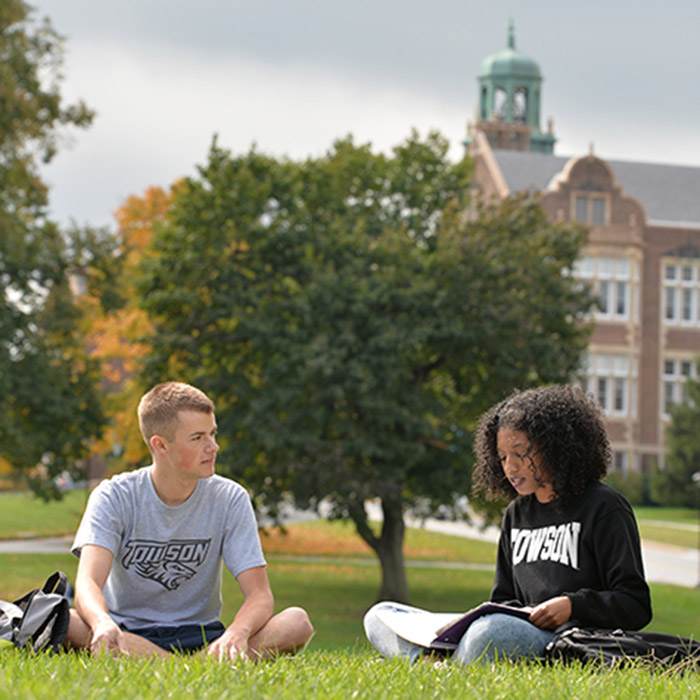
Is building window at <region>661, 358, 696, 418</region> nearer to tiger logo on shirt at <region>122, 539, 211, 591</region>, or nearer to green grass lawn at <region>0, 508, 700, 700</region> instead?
green grass lawn at <region>0, 508, 700, 700</region>

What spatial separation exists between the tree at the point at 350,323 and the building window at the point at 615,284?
1345 inches

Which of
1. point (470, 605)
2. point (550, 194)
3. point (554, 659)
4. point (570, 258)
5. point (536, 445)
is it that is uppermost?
point (550, 194)

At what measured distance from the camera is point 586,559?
512 centimetres

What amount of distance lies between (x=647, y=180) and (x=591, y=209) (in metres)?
7.43

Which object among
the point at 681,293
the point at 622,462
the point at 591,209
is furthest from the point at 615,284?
the point at 622,462

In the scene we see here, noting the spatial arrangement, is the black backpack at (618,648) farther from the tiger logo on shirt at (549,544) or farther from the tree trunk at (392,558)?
the tree trunk at (392,558)

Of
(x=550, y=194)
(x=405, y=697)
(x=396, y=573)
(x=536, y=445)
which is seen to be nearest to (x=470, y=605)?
(x=396, y=573)

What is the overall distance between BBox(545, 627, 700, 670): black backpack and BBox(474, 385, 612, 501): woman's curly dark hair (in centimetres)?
69

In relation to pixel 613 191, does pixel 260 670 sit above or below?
below

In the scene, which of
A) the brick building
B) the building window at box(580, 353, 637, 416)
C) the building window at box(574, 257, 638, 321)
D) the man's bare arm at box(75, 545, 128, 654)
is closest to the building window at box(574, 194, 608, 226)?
the brick building

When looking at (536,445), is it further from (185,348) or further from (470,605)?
(470,605)

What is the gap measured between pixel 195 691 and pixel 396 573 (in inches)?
850

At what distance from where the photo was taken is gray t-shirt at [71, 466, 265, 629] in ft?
17.4

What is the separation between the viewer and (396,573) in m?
24.7
